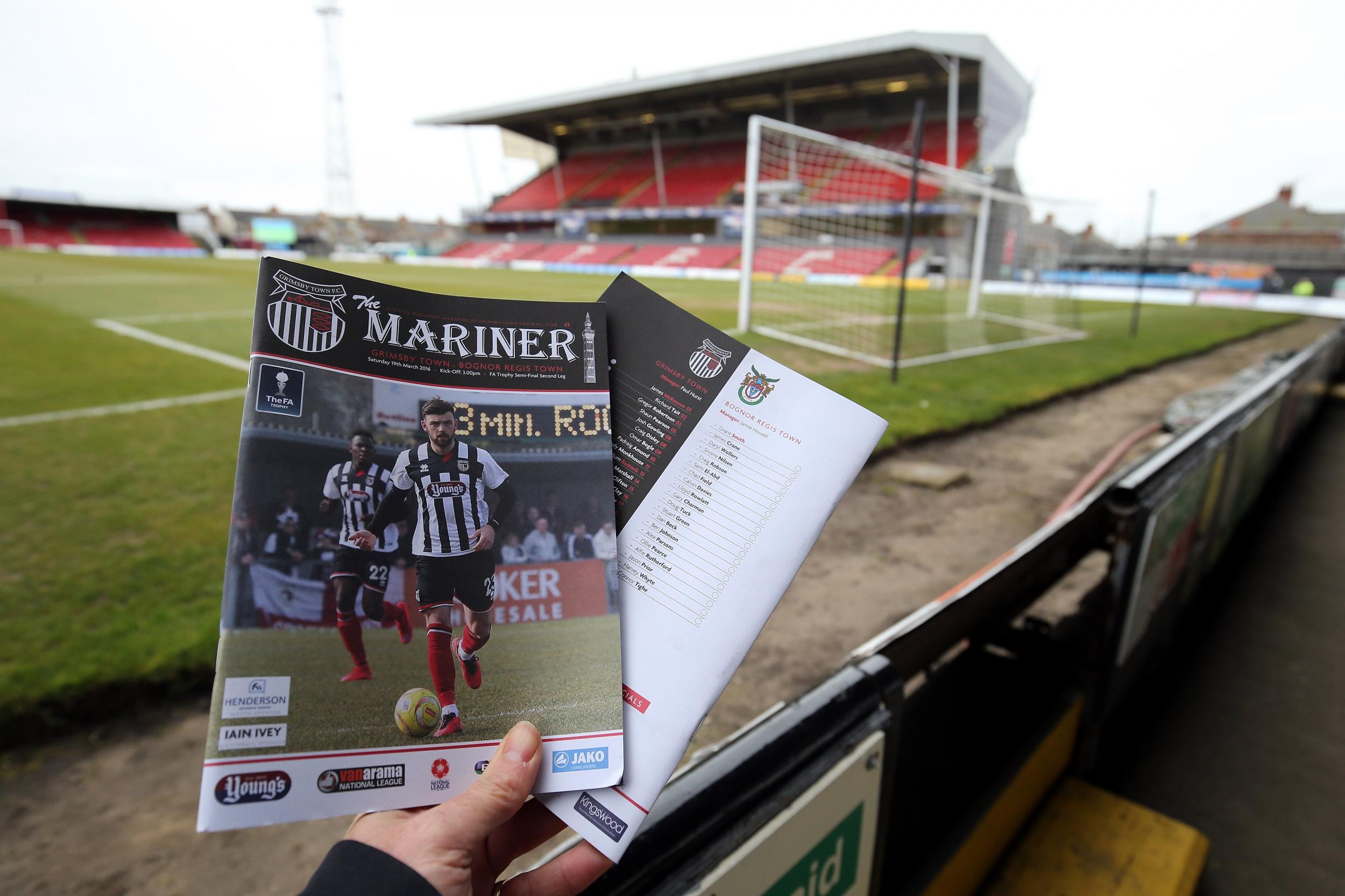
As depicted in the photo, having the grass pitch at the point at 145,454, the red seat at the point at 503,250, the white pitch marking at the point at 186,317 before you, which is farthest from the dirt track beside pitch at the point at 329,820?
the white pitch marking at the point at 186,317

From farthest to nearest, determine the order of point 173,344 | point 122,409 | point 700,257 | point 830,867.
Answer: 1. point 700,257
2. point 173,344
3. point 122,409
4. point 830,867

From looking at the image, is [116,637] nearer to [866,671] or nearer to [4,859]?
[4,859]

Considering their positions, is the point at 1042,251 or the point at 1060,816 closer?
the point at 1060,816

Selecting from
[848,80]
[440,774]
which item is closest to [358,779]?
[440,774]

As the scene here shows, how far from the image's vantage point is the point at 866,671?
0.81 metres

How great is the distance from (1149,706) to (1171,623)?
1.09 ft

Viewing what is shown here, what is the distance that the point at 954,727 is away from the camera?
135 centimetres

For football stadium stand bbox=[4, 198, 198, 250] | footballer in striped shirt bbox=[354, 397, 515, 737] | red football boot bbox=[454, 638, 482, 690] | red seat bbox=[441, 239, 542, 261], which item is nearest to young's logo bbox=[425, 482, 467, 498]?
footballer in striped shirt bbox=[354, 397, 515, 737]

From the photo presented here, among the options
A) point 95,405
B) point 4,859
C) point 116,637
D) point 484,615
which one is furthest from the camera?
point 95,405

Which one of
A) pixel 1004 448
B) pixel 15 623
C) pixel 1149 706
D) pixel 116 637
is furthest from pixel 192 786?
pixel 1004 448

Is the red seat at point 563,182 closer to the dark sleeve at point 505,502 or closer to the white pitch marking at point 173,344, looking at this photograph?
the white pitch marking at point 173,344

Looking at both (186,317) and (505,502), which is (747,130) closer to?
(186,317)

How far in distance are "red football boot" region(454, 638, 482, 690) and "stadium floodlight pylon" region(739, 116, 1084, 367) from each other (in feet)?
14.6

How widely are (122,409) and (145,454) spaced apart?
1.25 m
